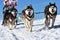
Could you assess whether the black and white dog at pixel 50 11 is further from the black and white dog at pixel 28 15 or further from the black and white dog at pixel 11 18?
the black and white dog at pixel 11 18

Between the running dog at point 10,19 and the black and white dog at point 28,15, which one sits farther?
the running dog at point 10,19

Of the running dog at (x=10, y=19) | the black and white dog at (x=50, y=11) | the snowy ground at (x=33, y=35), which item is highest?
the black and white dog at (x=50, y=11)

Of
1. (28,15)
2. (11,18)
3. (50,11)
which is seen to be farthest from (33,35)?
(11,18)

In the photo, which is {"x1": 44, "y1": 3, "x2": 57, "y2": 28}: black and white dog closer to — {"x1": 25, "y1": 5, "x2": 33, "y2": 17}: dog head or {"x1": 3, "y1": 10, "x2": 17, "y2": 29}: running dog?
{"x1": 25, "y1": 5, "x2": 33, "y2": 17}: dog head

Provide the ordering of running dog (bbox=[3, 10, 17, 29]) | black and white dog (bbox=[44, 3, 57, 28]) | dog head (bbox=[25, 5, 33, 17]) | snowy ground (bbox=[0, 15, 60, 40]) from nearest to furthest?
1. snowy ground (bbox=[0, 15, 60, 40])
2. dog head (bbox=[25, 5, 33, 17])
3. black and white dog (bbox=[44, 3, 57, 28])
4. running dog (bbox=[3, 10, 17, 29])

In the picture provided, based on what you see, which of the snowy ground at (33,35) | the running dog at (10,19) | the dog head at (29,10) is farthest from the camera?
the running dog at (10,19)

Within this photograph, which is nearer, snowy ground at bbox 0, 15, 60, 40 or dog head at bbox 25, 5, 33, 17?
snowy ground at bbox 0, 15, 60, 40

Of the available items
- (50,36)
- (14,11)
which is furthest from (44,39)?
(14,11)

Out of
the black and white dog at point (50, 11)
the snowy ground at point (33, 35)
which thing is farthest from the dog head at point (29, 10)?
the black and white dog at point (50, 11)

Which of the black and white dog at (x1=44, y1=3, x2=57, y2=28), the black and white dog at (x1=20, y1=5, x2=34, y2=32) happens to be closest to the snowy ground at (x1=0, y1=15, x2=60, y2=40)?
the black and white dog at (x1=20, y1=5, x2=34, y2=32)

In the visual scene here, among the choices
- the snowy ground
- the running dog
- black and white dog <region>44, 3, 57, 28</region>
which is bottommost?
the snowy ground

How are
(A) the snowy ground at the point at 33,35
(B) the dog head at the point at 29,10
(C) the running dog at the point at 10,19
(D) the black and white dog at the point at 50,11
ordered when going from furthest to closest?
(C) the running dog at the point at 10,19
(D) the black and white dog at the point at 50,11
(B) the dog head at the point at 29,10
(A) the snowy ground at the point at 33,35

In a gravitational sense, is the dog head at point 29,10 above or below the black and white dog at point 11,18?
above

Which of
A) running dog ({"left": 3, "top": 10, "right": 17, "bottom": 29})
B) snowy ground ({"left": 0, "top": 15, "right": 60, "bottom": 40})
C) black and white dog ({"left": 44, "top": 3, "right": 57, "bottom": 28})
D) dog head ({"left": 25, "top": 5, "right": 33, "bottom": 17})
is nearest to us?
snowy ground ({"left": 0, "top": 15, "right": 60, "bottom": 40})
